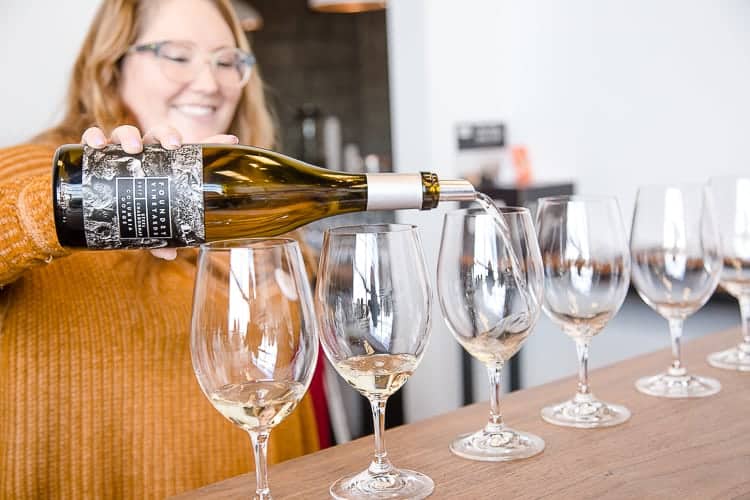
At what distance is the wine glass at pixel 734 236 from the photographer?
918mm

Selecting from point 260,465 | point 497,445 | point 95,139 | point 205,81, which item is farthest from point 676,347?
point 205,81

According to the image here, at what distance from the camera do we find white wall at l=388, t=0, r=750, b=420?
2.58m

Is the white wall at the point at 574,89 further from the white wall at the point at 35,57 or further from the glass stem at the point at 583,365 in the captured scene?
the glass stem at the point at 583,365

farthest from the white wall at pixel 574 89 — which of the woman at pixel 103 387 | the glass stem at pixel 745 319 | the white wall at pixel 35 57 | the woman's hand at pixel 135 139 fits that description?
the woman's hand at pixel 135 139

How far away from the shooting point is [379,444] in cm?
65

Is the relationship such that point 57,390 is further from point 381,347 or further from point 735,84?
point 735,84

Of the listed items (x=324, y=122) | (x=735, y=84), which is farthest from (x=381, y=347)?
(x=324, y=122)

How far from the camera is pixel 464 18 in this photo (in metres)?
2.95

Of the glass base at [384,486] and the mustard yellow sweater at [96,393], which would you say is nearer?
the glass base at [384,486]

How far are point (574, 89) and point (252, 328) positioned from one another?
261cm

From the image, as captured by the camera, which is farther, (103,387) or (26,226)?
(103,387)

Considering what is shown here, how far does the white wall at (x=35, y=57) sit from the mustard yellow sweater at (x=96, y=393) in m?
0.52

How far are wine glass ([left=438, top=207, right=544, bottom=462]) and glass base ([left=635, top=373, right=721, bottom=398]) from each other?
20 centimetres

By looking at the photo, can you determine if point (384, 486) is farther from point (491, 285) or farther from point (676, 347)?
point (676, 347)
